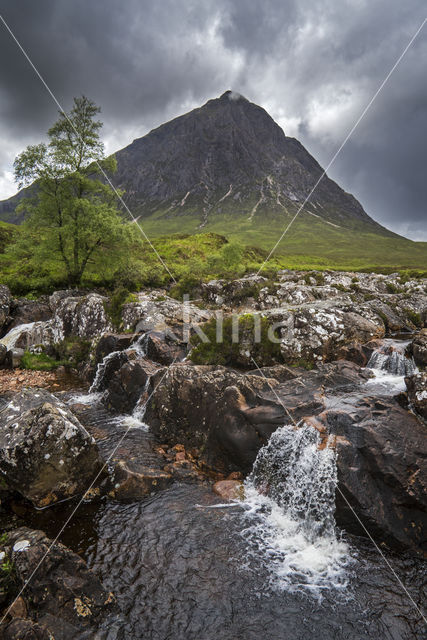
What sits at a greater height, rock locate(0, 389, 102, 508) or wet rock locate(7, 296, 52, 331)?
wet rock locate(7, 296, 52, 331)

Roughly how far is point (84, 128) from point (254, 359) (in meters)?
28.1

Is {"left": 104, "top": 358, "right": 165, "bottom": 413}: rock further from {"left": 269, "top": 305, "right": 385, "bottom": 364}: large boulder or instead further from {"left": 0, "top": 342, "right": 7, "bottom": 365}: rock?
{"left": 0, "top": 342, "right": 7, "bottom": 365}: rock

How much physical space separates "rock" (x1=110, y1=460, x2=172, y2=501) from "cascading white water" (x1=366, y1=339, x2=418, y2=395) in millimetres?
9347

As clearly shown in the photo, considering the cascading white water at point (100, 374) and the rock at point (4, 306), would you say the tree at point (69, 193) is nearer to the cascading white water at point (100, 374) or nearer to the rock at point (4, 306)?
the rock at point (4, 306)

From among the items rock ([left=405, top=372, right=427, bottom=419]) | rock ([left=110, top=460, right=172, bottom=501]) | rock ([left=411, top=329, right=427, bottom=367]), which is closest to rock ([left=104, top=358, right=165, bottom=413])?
rock ([left=110, top=460, right=172, bottom=501])

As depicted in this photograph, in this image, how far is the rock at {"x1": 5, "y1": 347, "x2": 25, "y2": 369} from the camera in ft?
71.3

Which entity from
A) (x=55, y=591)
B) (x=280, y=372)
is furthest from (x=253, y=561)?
(x=280, y=372)

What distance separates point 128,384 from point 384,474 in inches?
490

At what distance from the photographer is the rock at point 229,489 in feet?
33.9

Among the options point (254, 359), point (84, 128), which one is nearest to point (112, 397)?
point (254, 359)

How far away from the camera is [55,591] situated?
6.14 metres

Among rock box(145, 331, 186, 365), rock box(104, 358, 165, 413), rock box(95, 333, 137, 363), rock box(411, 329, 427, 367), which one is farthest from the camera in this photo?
rock box(95, 333, 137, 363)

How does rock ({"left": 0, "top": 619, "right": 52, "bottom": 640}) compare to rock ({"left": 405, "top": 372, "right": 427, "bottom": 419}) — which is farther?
rock ({"left": 405, "top": 372, "right": 427, "bottom": 419})

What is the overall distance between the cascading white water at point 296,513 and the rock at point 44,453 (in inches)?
218
